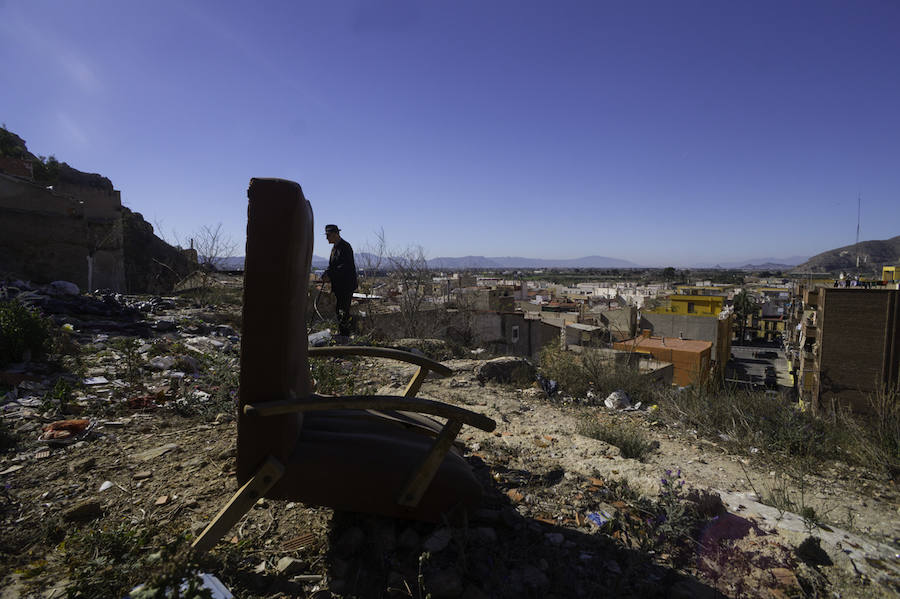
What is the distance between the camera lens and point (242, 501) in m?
1.47

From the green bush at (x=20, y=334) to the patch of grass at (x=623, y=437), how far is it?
4785 millimetres

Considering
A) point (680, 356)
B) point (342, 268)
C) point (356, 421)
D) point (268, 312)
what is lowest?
point (680, 356)

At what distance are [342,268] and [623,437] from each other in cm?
447

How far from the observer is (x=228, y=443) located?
266 cm

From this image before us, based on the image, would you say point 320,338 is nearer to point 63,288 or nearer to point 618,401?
point 618,401

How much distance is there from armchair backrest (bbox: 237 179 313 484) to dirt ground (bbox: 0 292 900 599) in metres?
0.53

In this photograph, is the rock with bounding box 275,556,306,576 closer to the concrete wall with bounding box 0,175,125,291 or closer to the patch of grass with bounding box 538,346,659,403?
the patch of grass with bounding box 538,346,659,403

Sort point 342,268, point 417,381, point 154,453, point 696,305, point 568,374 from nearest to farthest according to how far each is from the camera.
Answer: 1. point 417,381
2. point 154,453
3. point 568,374
4. point 342,268
5. point 696,305

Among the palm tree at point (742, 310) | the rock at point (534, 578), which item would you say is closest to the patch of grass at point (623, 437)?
the rock at point (534, 578)

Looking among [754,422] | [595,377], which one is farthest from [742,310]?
[754,422]

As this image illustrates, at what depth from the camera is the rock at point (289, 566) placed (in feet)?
5.28

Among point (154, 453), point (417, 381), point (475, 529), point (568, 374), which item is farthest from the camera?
point (568, 374)

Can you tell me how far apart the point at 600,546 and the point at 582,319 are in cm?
1968

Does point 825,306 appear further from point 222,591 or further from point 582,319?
point 222,591
